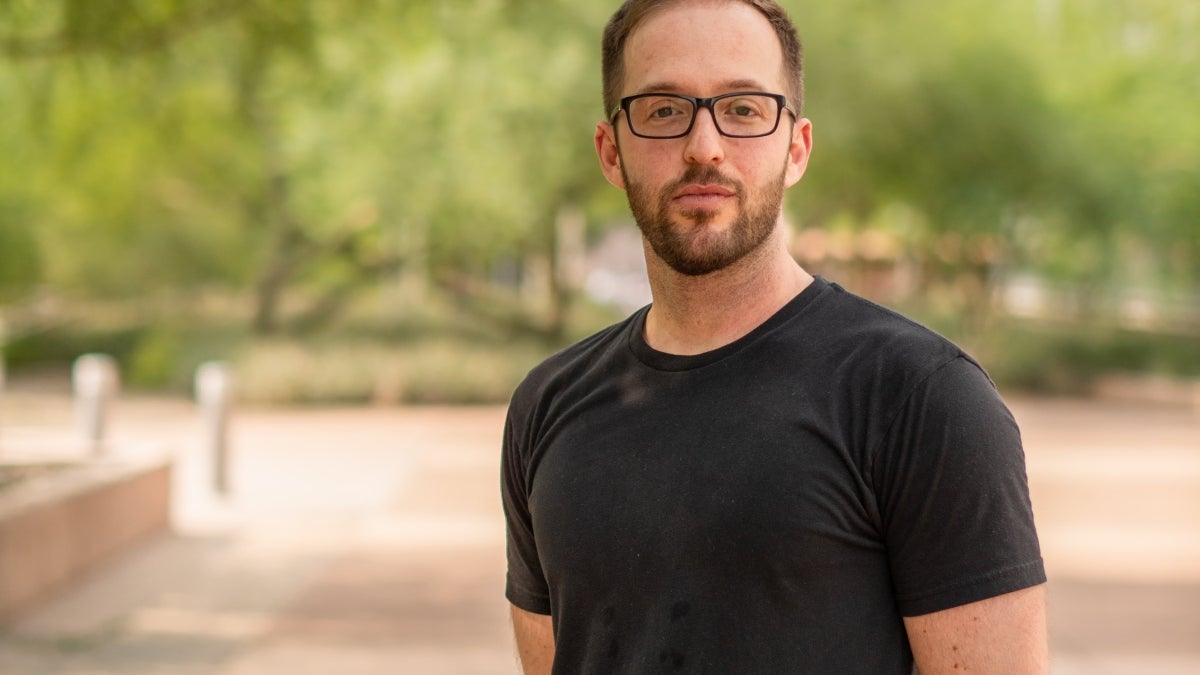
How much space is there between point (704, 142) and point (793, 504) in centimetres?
50

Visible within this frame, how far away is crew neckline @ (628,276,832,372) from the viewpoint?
6.77 ft

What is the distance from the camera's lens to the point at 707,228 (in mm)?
2080

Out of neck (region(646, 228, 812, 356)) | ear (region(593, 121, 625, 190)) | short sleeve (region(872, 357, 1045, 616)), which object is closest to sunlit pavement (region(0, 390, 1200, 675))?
ear (region(593, 121, 625, 190))

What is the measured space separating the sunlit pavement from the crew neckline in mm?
5248

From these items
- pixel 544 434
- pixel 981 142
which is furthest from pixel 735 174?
pixel 981 142

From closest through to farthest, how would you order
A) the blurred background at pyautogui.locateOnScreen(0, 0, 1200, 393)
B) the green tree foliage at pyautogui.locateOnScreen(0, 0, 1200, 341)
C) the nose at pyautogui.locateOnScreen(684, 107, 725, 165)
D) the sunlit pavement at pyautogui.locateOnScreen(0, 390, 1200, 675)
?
the nose at pyautogui.locateOnScreen(684, 107, 725, 165), the sunlit pavement at pyautogui.locateOnScreen(0, 390, 1200, 675), the green tree foliage at pyautogui.locateOnScreen(0, 0, 1200, 341), the blurred background at pyautogui.locateOnScreen(0, 0, 1200, 393)

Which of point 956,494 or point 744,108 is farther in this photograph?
point 744,108

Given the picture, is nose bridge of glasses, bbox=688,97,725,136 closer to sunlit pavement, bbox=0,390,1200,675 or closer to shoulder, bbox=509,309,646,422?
shoulder, bbox=509,309,646,422

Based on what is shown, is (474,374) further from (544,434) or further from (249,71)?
(544,434)

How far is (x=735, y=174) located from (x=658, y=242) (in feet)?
0.47

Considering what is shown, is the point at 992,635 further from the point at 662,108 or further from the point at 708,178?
the point at 662,108

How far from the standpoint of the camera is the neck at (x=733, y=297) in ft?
6.89

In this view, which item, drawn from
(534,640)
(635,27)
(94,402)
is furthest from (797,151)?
(94,402)

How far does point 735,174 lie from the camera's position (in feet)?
6.77
